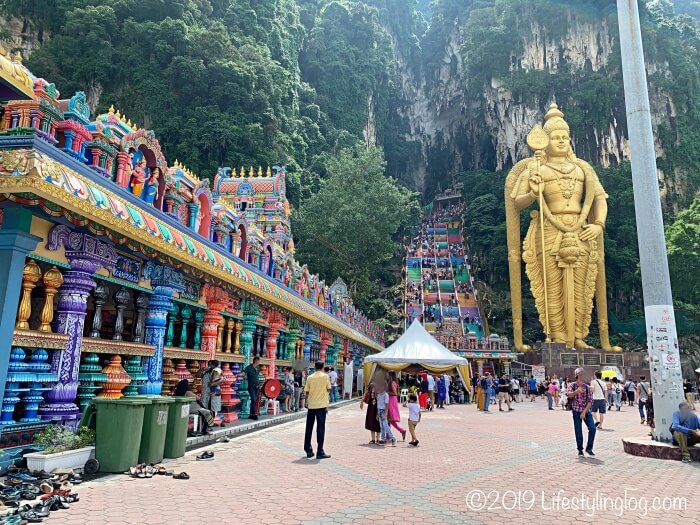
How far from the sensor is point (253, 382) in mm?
10508

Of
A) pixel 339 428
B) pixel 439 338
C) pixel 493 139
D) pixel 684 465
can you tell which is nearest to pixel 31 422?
pixel 339 428

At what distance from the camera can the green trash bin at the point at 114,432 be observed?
5.25m

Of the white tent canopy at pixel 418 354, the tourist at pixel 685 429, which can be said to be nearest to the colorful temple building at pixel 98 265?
the white tent canopy at pixel 418 354

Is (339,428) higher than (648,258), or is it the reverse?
(648,258)

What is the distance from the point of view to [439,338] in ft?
94.5

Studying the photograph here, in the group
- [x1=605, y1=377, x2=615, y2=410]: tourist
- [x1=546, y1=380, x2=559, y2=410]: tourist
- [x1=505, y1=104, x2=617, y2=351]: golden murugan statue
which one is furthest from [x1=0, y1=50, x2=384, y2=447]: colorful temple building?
[x1=505, y1=104, x2=617, y2=351]: golden murugan statue

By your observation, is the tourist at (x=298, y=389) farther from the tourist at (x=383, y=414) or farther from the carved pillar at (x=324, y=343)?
the tourist at (x=383, y=414)

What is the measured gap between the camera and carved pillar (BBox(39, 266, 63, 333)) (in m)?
5.43

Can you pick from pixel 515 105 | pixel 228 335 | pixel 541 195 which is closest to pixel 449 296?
pixel 541 195

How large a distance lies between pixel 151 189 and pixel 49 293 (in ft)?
6.93

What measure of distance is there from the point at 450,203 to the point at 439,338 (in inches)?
1735

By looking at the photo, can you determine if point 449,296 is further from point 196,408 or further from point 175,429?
point 175,429

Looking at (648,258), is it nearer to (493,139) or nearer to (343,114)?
(343,114)

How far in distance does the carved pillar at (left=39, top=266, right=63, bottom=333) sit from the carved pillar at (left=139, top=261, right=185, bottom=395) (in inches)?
70.4
